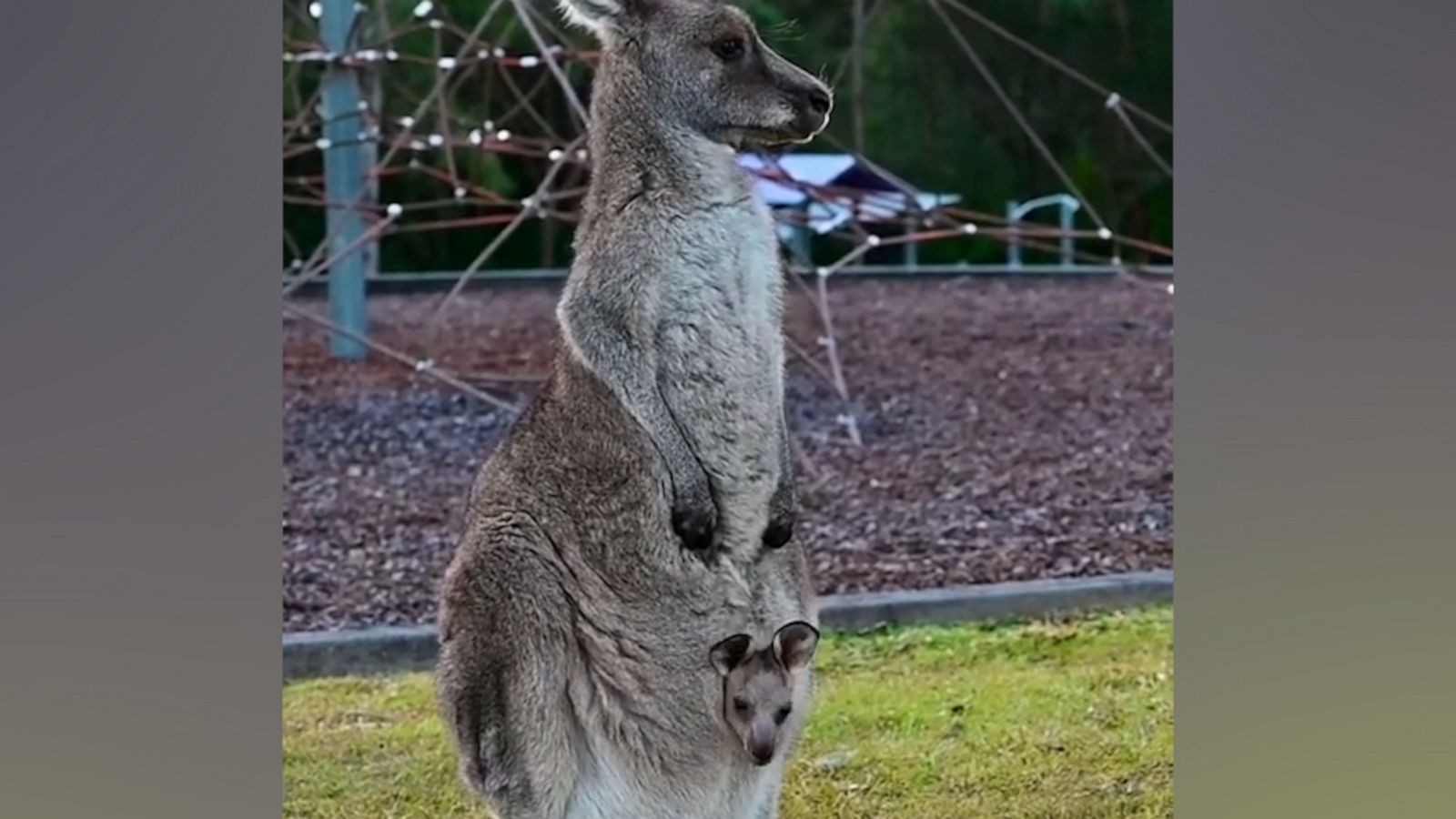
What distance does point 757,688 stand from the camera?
2754 mm

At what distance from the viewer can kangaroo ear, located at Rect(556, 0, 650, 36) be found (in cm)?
270

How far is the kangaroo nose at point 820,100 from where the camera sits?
2.75m

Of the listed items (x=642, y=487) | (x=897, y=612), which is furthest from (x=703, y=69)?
(x=897, y=612)

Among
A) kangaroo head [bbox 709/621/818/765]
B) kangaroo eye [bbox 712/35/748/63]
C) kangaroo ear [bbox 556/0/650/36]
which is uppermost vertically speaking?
kangaroo ear [bbox 556/0/650/36]

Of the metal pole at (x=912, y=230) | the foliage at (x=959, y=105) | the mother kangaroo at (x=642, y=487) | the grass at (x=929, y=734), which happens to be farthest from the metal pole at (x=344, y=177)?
the mother kangaroo at (x=642, y=487)

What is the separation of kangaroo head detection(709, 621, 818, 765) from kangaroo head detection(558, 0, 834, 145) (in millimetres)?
652

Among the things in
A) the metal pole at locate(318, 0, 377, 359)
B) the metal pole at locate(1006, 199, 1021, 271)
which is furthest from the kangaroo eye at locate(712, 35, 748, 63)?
the metal pole at locate(1006, 199, 1021, 271)

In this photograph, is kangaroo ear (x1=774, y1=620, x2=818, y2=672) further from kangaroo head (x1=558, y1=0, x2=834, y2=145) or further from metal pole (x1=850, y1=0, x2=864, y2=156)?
metal pole (x1=850, y1=0, x2=864, y2=156)

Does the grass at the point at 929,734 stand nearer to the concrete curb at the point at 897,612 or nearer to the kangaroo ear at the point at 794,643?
the concrete curb at the point at 897,612
